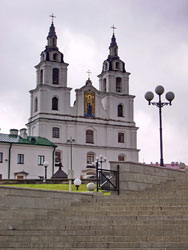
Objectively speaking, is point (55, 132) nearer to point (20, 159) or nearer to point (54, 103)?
point (54, 103)

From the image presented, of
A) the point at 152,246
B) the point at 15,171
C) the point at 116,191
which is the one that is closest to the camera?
the point at 152,246

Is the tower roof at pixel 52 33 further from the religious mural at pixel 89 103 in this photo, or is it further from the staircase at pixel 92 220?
the staircase at pixel 92 220

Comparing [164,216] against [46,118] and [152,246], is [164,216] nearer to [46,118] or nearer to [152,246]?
[152,246]

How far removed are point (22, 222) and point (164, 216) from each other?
4466mm

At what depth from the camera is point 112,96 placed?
73562 millimetres

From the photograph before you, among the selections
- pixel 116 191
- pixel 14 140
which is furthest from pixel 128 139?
pixel 116 191

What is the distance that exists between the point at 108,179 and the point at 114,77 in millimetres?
57766

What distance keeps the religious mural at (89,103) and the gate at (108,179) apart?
53.2 m

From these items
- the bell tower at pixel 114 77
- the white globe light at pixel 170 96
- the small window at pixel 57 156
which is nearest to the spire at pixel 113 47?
the bell tower at pixel 114 77

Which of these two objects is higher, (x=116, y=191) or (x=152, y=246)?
(x=116, y=191)

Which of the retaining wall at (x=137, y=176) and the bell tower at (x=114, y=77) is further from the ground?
the bell tower at (x=114, y=77)

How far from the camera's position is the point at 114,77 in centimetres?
7512

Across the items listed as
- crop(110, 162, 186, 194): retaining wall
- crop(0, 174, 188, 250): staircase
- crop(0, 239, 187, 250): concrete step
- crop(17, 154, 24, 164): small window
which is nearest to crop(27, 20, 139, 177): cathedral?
crop(17, 154, 24, 164): small window

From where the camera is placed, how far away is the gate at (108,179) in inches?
722
